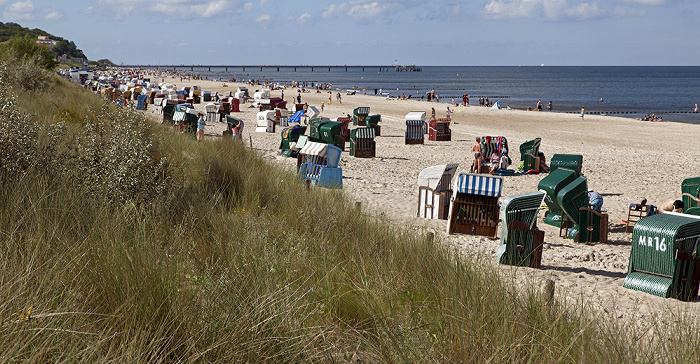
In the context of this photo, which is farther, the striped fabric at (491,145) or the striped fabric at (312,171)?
the striped fabric at (491,145)

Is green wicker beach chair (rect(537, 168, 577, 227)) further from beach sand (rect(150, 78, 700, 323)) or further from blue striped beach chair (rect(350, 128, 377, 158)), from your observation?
blue striped beach chair (rect(350, 128, 377, 158))

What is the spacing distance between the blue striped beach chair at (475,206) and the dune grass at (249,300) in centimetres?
449

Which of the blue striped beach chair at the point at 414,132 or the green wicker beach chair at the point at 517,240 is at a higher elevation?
the blue striped beach chair at the point at 414,132

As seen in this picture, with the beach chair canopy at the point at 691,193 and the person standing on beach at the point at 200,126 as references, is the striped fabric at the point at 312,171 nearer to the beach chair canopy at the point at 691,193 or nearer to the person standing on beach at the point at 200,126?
the person standing on beach at the point at 200,126

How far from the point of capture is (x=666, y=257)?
672cm

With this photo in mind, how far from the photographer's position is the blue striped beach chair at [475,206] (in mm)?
9547

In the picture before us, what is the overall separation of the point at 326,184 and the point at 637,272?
261 inches

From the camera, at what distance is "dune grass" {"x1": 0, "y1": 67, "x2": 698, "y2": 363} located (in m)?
2.81

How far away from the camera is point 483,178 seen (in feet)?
31.6

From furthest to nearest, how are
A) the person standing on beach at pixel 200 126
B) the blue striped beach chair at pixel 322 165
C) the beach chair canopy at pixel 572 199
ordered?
the person standing on beach at pixel 200 126 < the blue striped beach chair at pixel 322 165 < the beach chair canopy at pixel 572 199

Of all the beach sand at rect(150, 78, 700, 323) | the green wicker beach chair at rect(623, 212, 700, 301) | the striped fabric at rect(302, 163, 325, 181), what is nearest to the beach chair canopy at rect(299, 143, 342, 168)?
the striped fabric at rect(302, 163, 325, 181)

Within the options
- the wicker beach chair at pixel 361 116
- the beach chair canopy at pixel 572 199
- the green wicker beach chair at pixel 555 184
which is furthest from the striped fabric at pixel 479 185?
the wicker beach chair at pixel 361 116

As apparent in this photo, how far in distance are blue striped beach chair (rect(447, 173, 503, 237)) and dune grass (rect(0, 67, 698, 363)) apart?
4490 millimetres

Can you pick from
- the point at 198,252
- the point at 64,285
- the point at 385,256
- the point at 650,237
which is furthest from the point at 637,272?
the point at 64,285
